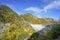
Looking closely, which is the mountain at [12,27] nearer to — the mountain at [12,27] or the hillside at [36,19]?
the mountain at [12,27]

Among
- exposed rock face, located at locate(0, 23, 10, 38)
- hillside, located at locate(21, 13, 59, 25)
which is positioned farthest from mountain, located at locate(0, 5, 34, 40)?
hillside, located at locate(21, 13, 59, 25)

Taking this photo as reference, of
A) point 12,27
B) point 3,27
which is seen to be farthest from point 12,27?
point 3,27

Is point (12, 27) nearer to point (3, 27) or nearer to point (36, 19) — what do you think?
point (3, 27)

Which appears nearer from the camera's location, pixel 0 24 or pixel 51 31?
pixel 51 31

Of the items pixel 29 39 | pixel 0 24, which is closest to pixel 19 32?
pixel 29 39

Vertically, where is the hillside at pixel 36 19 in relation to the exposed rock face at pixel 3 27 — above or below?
above

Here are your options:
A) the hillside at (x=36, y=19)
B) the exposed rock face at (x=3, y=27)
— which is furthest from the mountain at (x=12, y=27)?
the hillside at (x=36, y=19)

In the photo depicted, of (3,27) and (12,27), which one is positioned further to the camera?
(3,27)

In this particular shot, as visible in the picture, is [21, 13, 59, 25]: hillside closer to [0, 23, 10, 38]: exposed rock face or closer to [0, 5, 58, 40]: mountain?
[0, 5, 58, 40]: mountain

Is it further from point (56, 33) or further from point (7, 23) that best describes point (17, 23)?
point (56, 33)
